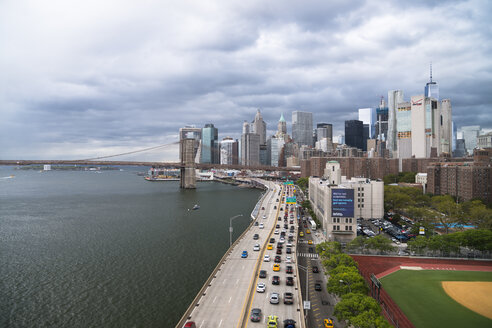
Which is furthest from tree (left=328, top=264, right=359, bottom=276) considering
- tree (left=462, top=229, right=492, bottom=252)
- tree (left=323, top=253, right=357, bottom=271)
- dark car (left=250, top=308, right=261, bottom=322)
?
tree (left=462, top=229, right=492, bottom=252)

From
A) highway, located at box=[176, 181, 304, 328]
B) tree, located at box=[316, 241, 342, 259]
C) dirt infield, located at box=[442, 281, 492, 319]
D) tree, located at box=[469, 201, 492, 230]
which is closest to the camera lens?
highway, located at box=[176, 181, 304, 328]

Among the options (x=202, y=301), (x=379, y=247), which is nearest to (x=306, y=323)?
(x=202, y=301)

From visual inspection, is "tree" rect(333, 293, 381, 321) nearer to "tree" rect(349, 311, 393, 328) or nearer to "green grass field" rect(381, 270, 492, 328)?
"tree" rect(349, 311, 393, 328)

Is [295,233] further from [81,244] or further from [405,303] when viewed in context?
[81,244]

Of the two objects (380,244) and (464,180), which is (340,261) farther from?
(464,180)

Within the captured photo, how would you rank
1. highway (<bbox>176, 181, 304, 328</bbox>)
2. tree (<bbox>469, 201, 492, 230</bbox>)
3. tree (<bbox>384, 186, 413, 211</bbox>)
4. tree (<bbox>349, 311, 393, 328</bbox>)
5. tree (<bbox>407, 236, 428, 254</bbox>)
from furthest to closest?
1. tree (<bbox>384, 186, 413, 211</bbox>)
2. tree (<bbox>469, 201, 492, 230</bbox>)
3. tree (<bbox>407, 236, 428, 254</bbox>)
4. highway (<bbox>176, 181, 304, 328</bbox>)
5. tree (<bbox>349, 311, 393, 328</bbox>)

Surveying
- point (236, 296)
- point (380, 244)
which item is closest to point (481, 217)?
point (380, 244)
